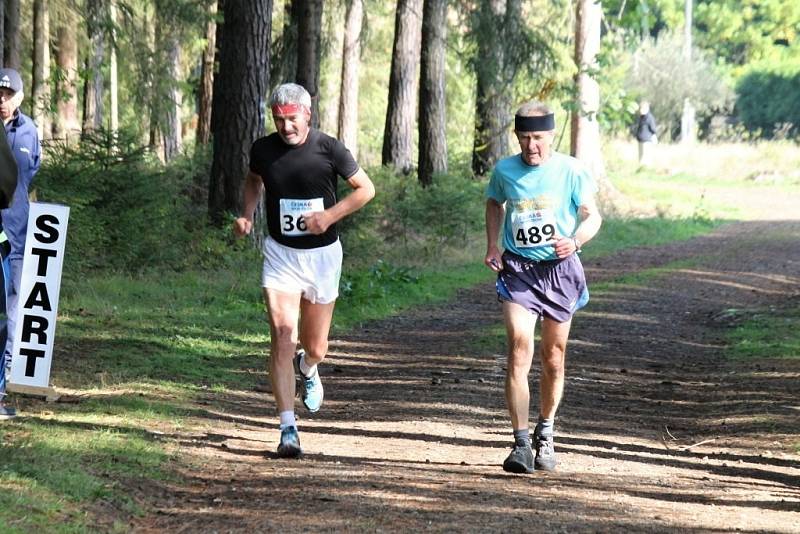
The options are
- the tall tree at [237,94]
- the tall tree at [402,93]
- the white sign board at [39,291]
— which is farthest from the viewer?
the tall tree at [402,93]

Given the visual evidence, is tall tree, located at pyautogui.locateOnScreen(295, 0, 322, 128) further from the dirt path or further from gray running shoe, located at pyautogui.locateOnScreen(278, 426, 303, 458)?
gray running shoe, located at pyautogui.locateOnScreen(278, 426, 303, 458)

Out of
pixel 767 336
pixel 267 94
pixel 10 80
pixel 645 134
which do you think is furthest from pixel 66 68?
pixel 10 80

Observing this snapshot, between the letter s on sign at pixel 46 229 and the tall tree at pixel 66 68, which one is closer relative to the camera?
the letter s on sign at pixel 46 229

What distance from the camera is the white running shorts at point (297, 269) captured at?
359 inches

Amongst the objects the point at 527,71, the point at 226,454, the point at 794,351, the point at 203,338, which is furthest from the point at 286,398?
the point at 527,71

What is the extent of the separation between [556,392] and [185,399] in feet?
10.5

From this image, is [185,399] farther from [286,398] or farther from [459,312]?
[459,312]

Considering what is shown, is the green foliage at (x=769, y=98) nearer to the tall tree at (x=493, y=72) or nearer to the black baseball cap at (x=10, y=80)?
the tall tree at (x=493, y=72)

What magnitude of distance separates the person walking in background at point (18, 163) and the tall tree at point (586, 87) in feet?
65.6

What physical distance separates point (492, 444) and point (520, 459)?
1.17 meters

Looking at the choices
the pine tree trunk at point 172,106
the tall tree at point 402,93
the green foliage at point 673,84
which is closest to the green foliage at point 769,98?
the green foliage at point 673,84

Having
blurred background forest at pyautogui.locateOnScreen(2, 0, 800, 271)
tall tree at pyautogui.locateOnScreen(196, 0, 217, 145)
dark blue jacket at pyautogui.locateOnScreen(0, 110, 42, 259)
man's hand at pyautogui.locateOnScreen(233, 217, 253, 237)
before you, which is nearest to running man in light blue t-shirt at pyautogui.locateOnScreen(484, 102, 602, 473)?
man's hand at pyautogui.locateOnScreen(233, 217, 253, 237)

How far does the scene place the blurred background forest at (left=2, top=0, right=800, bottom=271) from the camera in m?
18.8

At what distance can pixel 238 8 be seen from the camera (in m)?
19.5
